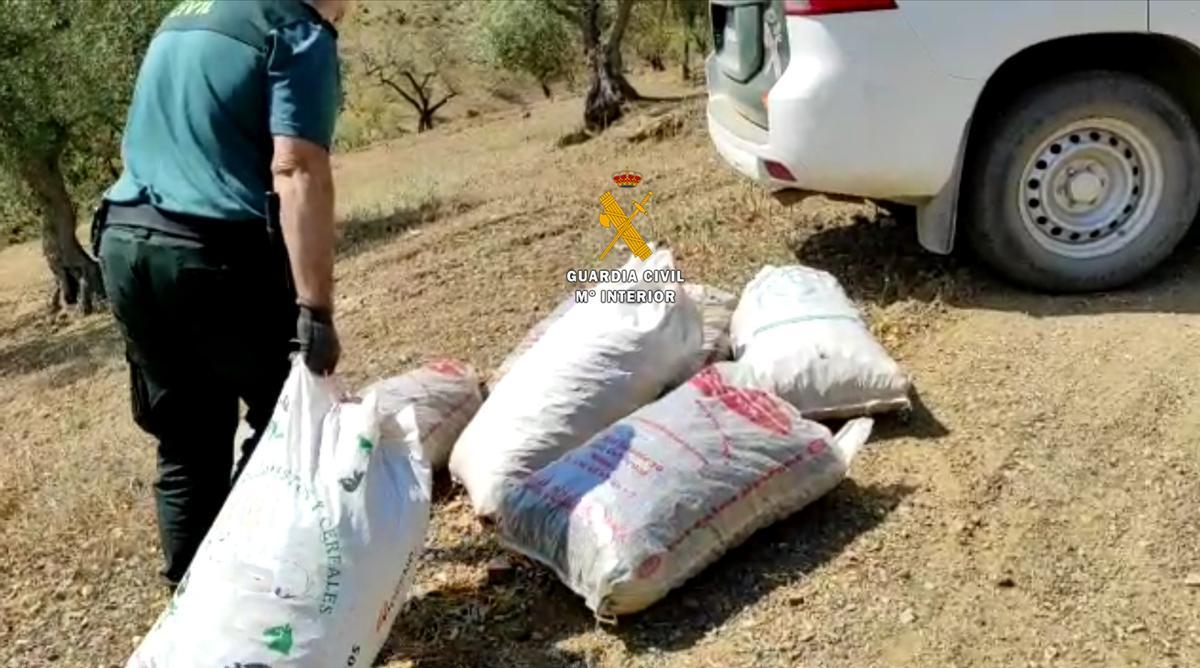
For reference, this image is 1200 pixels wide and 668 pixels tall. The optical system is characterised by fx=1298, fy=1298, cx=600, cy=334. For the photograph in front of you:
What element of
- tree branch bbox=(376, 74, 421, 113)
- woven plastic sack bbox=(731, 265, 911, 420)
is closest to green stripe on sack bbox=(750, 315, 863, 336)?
woven plastic sack bbox=(731, 265, 911, 420)

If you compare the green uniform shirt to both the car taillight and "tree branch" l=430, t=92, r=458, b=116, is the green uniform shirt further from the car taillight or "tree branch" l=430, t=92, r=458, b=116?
"tree branch" l=430, t=92, r=458, b=116

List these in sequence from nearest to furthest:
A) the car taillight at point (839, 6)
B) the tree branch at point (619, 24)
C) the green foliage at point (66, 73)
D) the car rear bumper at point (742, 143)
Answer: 1. the car taillight at point (839, 6)
2. the car rear bumper at point (742, 143)
3. the green foliage at point (66, 73)
4. the tree branch at point (619, 24)

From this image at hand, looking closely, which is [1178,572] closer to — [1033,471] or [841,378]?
[1033,471]

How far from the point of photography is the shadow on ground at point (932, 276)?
4.85 meters

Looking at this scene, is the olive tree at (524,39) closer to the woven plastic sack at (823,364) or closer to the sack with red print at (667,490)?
the woven plastic sack at (823,364)

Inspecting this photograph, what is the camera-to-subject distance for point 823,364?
4.05 metres

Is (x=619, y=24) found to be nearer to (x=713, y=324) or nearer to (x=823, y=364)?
(x=713, y=324)

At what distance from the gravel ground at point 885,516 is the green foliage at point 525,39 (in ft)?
60.4

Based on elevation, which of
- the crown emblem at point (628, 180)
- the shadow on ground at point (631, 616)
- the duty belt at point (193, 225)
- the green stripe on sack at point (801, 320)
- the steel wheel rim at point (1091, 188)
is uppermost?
the duty belt at point (193, 225)

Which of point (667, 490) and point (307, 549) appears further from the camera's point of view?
point (667, 490)

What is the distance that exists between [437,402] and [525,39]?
20.9m

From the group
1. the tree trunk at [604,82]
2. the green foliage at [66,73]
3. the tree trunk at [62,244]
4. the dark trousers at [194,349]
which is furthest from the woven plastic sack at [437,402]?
the tree trunk at [604,82]

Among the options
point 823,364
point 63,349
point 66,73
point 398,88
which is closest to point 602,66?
point 66,73

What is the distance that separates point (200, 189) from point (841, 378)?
199 cm
